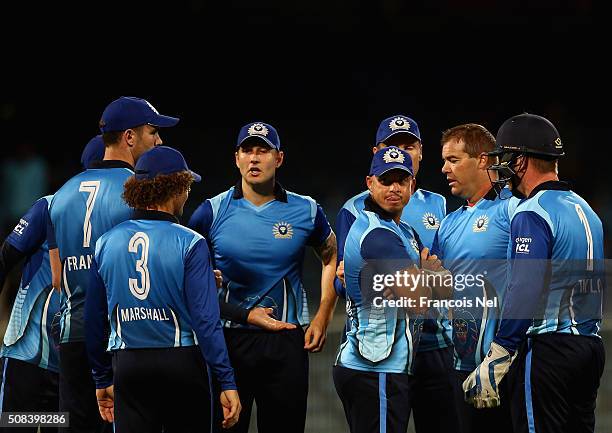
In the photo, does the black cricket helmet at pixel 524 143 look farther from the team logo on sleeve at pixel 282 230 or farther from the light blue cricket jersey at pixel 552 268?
the team logo on sleeve at pixel 282 230

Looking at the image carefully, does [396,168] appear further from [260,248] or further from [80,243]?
[80,243]

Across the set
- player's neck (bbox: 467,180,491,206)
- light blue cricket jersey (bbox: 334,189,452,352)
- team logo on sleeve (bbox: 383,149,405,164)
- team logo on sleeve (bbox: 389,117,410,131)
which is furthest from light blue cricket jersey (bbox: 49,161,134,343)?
player's neck (bbox: 467,180,491,206)

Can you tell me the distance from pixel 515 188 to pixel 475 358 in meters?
0.90

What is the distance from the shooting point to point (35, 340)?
19.7 feet

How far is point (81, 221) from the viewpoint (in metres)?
5.58

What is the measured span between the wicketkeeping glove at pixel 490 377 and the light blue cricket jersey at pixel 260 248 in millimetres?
1325

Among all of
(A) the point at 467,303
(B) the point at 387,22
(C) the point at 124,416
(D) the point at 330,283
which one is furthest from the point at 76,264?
(B) the point at 387,22

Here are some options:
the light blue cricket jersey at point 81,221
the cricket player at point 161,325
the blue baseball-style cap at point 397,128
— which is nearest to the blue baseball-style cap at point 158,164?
the cricket player at point 161,325

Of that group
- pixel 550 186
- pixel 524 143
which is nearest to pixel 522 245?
pixel 550 186

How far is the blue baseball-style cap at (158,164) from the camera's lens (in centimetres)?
499

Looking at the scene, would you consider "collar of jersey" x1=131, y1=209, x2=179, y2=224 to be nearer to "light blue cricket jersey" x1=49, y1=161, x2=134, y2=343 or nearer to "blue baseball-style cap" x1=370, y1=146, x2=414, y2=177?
"light blue cricket jersey" x1=49, y1=161, x2=134, y2=343

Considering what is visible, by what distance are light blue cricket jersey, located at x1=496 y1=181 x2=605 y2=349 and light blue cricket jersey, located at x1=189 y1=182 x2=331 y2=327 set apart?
1426 millimetres

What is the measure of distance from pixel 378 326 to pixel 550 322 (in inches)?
32.0

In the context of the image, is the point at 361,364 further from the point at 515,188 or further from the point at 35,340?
the point at 35,340
